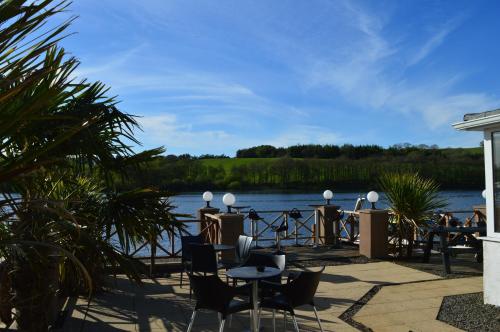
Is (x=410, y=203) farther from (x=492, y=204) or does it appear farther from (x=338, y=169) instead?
(x=338, y=169)

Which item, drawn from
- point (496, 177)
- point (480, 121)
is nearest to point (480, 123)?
point (480, 121)

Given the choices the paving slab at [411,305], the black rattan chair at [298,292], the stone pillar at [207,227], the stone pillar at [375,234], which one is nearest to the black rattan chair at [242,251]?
the paving slab at [411,305]

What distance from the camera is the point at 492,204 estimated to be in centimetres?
583

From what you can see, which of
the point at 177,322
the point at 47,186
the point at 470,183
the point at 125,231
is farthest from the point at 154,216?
the point at 470,183

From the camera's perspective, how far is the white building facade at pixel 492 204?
5.72m

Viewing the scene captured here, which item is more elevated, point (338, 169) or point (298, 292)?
point (338, 169)

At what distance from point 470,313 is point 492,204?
1376 millimetres

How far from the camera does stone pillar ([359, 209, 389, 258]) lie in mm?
9633

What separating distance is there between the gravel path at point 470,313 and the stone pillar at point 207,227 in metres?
4.79

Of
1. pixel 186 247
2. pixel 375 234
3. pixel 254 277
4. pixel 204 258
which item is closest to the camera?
pixel 254 277

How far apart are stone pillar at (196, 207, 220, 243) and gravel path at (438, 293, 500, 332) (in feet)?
15.7

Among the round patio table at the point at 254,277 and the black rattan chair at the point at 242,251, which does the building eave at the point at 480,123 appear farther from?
the black rattan chair at the point at 242,251

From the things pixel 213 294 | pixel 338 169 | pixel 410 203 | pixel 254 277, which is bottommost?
pixel 213 294

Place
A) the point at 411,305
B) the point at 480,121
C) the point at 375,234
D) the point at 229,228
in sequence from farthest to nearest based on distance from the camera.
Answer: the point at 375,234, the point at 229,228, the point at 411,305, the point at 480,121
